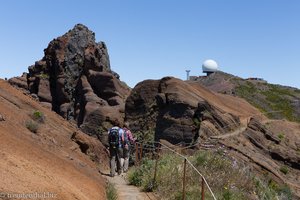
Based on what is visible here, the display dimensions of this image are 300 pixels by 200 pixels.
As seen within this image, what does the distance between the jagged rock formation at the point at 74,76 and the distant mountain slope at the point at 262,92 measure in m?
19.6

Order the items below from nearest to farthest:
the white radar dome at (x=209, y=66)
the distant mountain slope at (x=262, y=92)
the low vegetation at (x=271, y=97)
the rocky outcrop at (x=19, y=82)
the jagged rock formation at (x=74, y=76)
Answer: the jagged rock formation at (x=74, y=76), the rocky outcrop at (x=19, y=82), the low vegetation at (x=271, y=97), the distant mountain slope at (x=262, y=92), the white radar dome at (x=209, y=66)

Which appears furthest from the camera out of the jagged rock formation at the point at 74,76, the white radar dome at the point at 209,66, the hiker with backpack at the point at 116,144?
the white radar dome at the point at 209,66

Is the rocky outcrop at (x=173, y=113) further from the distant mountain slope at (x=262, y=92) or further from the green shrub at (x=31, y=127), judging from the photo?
the distant mountain slope at (x=262, y=92)

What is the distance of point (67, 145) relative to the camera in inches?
832

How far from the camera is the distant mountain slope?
67.0m

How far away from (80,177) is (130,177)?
14.0 ft

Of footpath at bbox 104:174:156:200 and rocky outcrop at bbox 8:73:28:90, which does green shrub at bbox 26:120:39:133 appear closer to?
footpath at bbox 104:174:156:200

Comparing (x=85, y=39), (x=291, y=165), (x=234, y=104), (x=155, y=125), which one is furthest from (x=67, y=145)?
(x=85, y=39)

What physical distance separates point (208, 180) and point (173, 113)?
14368 mm

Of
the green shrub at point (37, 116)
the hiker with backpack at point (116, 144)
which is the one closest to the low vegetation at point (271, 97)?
the green shrub at point (37, 116)

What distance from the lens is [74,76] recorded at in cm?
6006

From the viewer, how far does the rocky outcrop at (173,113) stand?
27.4 m

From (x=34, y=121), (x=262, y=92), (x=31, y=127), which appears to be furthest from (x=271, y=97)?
(x=31, y=127)

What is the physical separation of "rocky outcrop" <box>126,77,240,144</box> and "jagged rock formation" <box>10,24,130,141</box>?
1642cm
